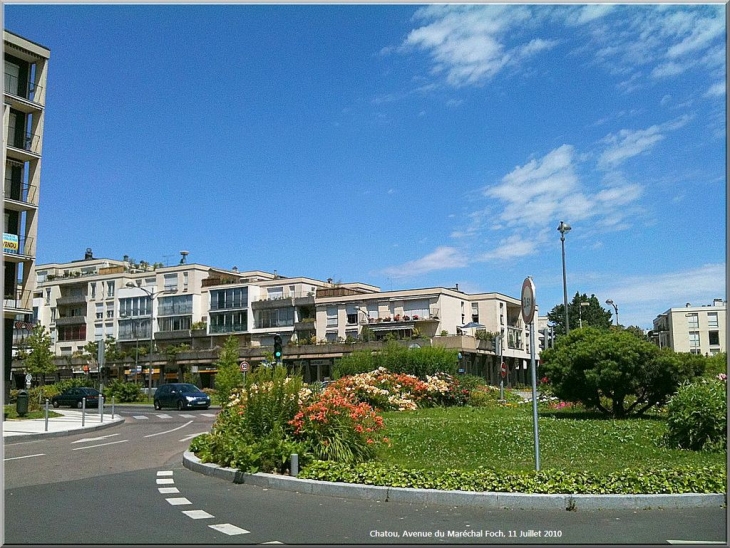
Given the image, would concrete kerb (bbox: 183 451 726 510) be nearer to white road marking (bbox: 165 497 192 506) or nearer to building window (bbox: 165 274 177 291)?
white road marking (bbox: 165 497 192 506)

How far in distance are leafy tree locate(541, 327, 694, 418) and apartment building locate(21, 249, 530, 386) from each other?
4807cm

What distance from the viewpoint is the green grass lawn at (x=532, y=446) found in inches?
424

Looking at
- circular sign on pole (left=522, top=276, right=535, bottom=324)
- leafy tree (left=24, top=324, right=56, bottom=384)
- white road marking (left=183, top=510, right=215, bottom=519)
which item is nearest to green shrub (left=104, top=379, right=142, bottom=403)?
leafy tree (left=24, top=324, right=56, bottom=384)

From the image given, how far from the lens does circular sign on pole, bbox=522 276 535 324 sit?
919 centimetres

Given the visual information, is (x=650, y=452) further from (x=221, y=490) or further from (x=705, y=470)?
(x=221, y=490)

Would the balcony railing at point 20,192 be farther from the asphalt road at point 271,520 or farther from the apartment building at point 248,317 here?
the apartment building at point 248,317

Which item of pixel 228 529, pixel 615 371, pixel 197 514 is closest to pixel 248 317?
pixel 615 371

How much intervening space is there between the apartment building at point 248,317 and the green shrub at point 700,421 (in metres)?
53.5

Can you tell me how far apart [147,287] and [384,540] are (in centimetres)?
9447

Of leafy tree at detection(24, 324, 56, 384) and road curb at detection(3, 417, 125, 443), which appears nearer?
road curb at detection(3, 417, 125, 443)

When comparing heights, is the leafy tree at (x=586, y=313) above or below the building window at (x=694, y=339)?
above

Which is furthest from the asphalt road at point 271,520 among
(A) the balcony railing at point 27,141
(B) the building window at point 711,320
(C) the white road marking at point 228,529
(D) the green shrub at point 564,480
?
(B) the building window at point 711,320

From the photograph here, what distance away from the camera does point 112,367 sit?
3666 inches

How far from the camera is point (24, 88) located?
35.8 meters
